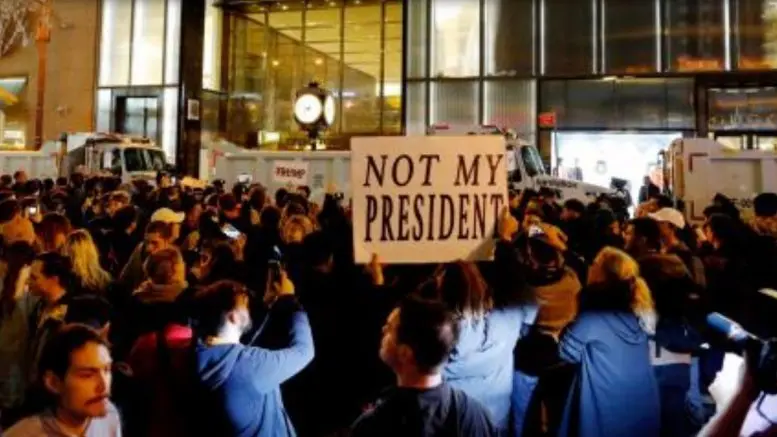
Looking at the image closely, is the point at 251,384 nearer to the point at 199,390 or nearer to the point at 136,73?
the point at 199,390

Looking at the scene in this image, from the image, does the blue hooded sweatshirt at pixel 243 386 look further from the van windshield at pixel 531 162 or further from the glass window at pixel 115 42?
the glass window at pixel 115 42

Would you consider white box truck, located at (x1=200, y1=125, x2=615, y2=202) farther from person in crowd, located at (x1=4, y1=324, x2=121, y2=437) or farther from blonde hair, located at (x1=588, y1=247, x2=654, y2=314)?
person in crowd, located at (x1=4, y1=324, x2=121, y2=437)

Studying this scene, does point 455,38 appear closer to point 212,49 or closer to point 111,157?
point 212,49

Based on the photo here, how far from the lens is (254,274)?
6.00 meters

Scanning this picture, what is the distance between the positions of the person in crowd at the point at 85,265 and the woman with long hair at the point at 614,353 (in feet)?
10.3

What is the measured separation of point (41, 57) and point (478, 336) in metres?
30.7

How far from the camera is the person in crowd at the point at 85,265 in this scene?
5398 mm

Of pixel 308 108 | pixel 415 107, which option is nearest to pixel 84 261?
pixel 308 108

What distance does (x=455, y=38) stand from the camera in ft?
85.0

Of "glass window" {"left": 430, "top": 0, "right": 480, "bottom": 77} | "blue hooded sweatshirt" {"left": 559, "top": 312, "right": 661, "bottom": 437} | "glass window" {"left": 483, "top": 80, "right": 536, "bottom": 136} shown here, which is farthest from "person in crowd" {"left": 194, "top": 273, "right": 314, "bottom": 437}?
"glass window" {"left": 430, "top": 0, "right": 480, "bottom": 77}

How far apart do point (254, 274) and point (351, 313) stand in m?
1.06

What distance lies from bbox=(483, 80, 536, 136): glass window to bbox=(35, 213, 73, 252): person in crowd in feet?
63.9

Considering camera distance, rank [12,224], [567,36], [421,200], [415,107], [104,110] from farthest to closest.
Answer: [104,110] < [415,107] < [567,36] < [12,224] < [421,200]

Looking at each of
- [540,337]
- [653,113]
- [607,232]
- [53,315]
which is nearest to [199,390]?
[53,315]
